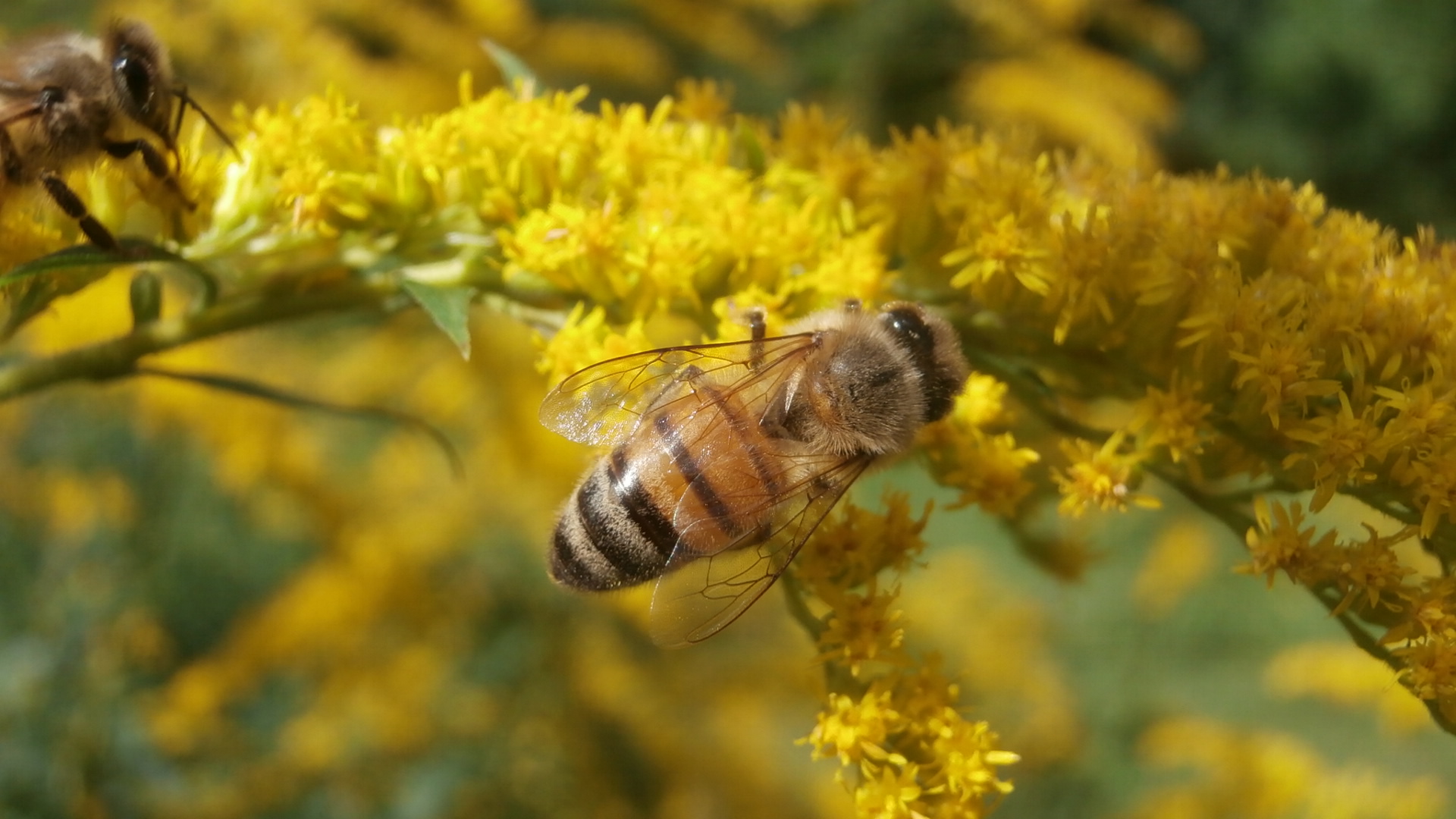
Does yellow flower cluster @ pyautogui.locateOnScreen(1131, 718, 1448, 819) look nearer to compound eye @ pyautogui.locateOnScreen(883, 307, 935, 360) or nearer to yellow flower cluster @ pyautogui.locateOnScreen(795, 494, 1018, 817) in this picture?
yellow flower cluster @ pyautogui.locateOnScreen(795, 494, 1018, 817)

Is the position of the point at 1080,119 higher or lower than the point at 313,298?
lower

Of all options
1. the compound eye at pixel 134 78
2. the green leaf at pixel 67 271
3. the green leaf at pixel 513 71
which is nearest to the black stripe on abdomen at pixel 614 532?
the green leaf at pixel 67 271

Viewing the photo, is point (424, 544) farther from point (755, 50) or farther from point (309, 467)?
point (755, 50)

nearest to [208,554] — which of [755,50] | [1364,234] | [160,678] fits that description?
[160,678]

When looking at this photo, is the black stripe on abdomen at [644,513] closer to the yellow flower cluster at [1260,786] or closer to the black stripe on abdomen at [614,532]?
the black stripe on abdomen at [614,532]

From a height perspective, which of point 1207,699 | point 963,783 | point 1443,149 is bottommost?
point 1207,699

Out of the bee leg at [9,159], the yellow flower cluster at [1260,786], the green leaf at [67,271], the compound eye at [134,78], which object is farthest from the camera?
the yellow flower cluster at [1260,786]

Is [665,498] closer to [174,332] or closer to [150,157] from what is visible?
[174,332]
